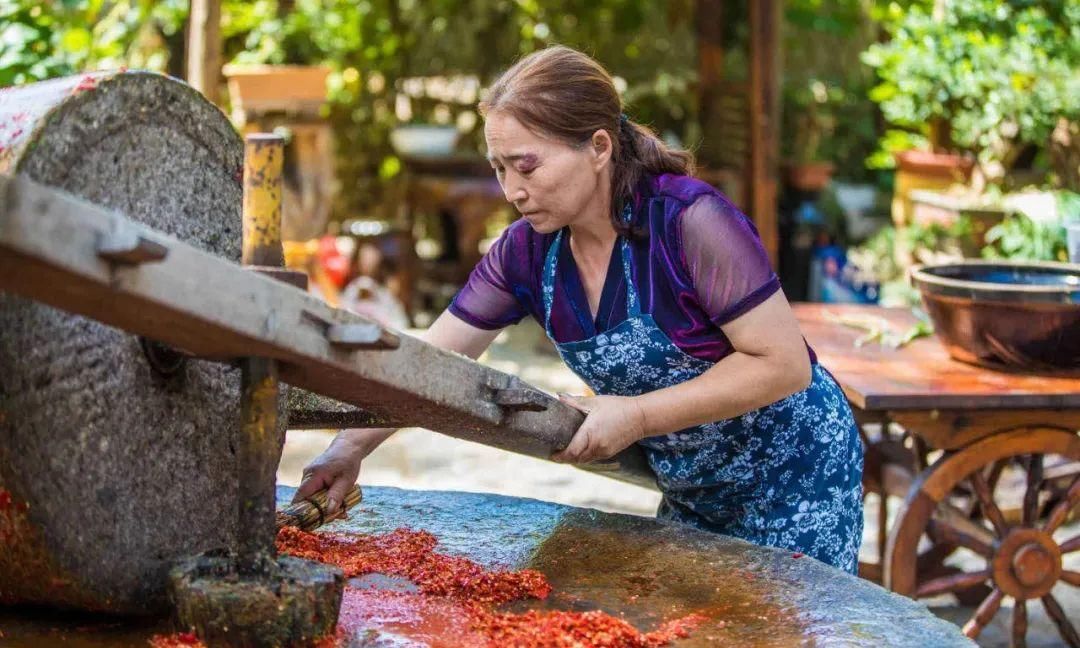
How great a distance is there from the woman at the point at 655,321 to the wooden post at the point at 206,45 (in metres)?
3.30

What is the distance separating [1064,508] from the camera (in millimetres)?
3713

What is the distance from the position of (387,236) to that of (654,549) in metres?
7.30

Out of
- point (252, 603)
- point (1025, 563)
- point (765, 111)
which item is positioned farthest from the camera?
point (765, 111)

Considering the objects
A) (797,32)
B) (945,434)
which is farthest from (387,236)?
(945,434)

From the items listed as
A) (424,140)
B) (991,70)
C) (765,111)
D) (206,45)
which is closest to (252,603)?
(206,45)

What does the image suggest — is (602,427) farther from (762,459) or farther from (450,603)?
(762,459)

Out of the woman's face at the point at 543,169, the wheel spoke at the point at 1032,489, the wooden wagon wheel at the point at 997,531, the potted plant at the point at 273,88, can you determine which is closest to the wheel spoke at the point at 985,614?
the wooden wagon wheel at the point at 997,531

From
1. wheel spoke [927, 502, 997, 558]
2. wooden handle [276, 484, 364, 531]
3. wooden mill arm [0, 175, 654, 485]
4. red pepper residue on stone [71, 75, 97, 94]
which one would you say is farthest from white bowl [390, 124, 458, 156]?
red pepper residue on stone [71, 75, 97, 94]

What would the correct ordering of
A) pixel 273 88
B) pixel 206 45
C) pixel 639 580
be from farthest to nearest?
pixel 273 88, pixel 206 45, pixel 639 580

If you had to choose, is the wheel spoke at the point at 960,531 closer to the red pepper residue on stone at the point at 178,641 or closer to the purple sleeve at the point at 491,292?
the purple sleeve at the point at 491,292

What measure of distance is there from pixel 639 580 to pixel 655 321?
1.56ft

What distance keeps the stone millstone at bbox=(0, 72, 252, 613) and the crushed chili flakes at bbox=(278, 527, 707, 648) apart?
0.24 meters

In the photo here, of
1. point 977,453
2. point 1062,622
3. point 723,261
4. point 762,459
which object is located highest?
point 723,261

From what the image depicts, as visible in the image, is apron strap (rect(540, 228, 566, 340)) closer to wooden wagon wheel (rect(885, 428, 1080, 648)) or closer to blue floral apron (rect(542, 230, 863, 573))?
blue floral apron (rect(542, 230, 863, 573))
